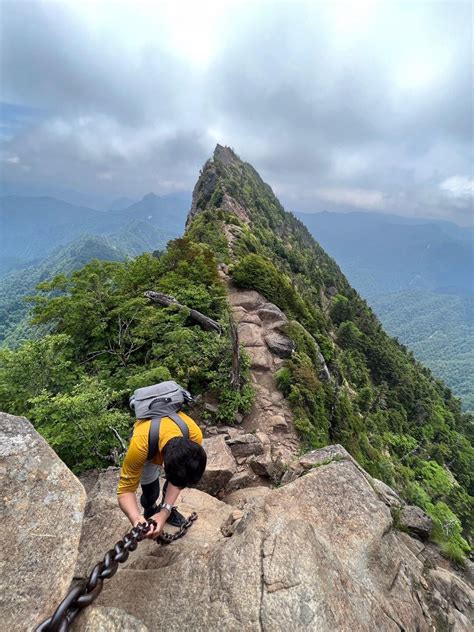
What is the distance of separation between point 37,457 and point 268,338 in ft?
53.0

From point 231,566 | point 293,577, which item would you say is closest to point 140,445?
point 231,566

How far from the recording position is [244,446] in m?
10.9

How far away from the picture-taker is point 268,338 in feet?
63.1

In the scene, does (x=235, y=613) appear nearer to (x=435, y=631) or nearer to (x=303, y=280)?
(x=435, y=631)

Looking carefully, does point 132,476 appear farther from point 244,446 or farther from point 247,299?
point 247,299

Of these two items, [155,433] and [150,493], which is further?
[150,493]

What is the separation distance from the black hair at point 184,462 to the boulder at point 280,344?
14883mm

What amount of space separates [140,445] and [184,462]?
2.66 feet

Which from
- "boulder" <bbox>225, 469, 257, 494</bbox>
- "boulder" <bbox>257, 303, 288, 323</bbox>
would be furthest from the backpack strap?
"boulder" <bbox>257, 303, 288, 323</bbox>

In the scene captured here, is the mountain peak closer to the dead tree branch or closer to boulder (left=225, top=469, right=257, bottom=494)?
the dead tree branch

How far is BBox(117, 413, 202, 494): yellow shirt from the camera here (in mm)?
3954

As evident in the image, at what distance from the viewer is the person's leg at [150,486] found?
504 centimetres

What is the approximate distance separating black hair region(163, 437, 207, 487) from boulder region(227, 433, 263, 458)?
7.57 meters

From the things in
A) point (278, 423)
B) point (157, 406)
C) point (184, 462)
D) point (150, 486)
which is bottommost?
point (278, 423)
